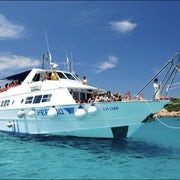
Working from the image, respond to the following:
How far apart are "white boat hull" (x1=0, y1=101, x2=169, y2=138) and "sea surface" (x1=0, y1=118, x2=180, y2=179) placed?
611 millimetres

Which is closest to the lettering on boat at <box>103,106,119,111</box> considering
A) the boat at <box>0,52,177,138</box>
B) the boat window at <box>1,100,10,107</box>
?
the boat at <box>0,52,177,138</box>

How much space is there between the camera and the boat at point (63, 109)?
19344 mm

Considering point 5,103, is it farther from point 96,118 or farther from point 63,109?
point 96,118

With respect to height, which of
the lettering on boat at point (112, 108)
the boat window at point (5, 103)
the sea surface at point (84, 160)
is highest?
the boat window at point (5, 103)

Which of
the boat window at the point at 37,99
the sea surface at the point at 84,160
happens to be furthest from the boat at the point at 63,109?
the sea surface at the point at 84,160

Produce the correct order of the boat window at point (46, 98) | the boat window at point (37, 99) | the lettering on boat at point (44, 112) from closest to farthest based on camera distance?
the lettering on boat at point (44, 112), the boat window at point (46, 98), the boat window at point (37, 99)

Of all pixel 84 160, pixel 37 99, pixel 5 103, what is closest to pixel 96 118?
pixel 84 160

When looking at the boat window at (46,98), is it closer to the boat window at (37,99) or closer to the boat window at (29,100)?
the boat window at (37,99)

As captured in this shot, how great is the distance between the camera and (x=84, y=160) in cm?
1545

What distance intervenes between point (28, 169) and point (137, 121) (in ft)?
25.0

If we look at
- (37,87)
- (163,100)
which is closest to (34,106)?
(37,87)

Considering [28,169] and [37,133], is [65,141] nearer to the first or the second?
[37,133]

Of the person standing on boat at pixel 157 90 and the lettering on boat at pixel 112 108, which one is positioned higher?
the person standing on boat at pixel 157 90

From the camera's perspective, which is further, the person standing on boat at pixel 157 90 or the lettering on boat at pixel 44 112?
the lettering on boat at pixel 44 112
